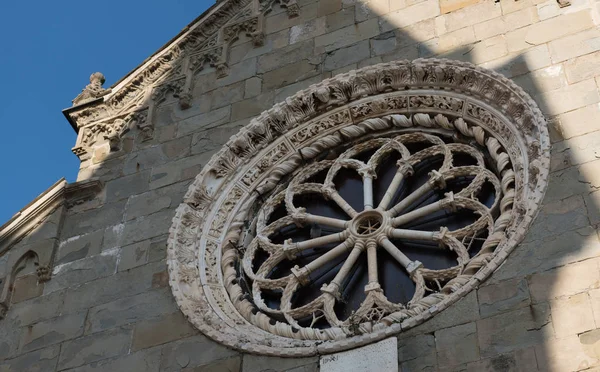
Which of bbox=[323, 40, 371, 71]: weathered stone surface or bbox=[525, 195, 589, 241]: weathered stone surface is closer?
bbox=[525, 195, 589, 241]: weathered stone surface

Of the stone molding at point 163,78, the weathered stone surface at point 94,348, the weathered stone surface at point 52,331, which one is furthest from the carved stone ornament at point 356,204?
the stone molding at point 163,78

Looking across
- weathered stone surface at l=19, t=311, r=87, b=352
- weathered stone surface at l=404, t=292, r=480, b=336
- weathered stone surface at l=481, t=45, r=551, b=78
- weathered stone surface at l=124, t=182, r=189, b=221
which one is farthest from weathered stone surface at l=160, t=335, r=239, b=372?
weathered stone surface at l=481, t=45, r=551, b=78

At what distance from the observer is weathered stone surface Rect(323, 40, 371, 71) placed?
14.0 metres

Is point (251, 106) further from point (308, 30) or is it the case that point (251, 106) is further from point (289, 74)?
point (308, 30)

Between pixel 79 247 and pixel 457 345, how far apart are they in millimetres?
4970

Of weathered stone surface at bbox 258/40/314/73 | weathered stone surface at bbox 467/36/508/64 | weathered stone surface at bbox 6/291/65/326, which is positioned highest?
weathered stone surface at bbox 258/40/314/73

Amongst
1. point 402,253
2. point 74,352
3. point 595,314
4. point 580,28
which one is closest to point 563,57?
point 580,28

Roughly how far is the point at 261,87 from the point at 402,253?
11.2 ft

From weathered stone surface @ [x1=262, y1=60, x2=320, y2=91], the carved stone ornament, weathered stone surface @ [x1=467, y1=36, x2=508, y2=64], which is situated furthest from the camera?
weathered stone surface @ [x1=262, y1=60, x2=320, y2=91]

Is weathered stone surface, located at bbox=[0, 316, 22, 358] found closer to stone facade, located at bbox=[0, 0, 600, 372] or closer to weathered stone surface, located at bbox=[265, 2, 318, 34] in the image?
stone facade, located at bbox=[0, 0, 600, 372]

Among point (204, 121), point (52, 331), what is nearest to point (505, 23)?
point (204, 121)

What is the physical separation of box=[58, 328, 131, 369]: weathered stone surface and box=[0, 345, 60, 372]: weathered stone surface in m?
0.09

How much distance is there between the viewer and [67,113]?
50.1 feet

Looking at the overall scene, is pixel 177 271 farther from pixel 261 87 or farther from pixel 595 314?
pixel 595 314
